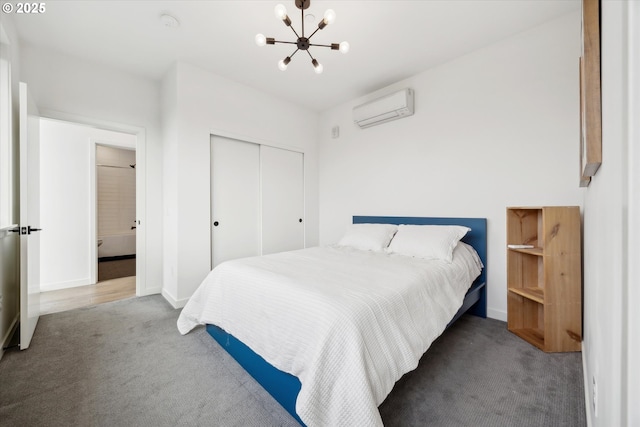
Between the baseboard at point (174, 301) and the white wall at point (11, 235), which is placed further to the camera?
the baseboard at point (174, 301)

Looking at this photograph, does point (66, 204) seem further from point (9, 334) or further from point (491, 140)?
point (491, 140)

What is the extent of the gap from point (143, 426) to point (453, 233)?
2.52m

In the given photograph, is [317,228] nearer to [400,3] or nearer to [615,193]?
[400,3]

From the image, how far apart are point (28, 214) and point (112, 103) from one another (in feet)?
5.32

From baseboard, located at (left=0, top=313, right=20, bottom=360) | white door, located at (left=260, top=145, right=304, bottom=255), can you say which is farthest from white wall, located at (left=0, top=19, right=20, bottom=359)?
white door, located at (left=260, top=145, right=304, bottom=255)

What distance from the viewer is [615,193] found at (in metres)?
0.67

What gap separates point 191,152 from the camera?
2.87 meters

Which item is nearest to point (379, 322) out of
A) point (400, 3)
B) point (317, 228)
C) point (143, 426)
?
point (143, 426)

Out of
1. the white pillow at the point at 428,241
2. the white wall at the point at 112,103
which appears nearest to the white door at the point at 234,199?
the white wall at the point at 112,103

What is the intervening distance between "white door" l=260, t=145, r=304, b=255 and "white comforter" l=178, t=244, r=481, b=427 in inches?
62.6

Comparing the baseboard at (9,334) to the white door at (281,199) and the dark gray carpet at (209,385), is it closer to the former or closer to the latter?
the dark gray carpet at (209,385)

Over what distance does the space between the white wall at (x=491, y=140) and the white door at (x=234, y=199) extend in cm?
155

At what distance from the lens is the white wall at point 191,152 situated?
279cm

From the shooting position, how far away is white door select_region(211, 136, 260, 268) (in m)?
3.16
